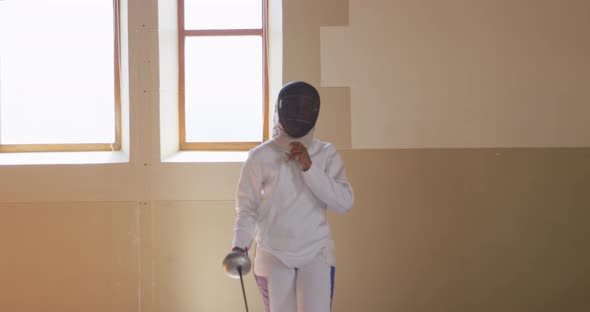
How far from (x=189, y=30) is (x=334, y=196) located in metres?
1.84

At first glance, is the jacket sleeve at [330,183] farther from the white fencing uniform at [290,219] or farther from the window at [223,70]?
the window at [223,70]

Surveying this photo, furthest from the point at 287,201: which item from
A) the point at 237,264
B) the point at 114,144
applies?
the point at 114,144

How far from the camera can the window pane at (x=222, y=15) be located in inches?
130

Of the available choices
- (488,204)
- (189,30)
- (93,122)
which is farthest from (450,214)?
(93,122)

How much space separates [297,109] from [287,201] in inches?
12.7

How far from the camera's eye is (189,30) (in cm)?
331

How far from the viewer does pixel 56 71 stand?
10.9ft

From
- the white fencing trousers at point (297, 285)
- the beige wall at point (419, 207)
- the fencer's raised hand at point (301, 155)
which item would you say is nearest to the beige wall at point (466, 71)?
the beige wall at point (419, 207)

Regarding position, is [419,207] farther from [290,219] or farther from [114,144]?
[114,144]

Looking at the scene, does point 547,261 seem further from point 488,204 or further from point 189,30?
point 189,30

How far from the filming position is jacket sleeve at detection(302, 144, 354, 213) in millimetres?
1862

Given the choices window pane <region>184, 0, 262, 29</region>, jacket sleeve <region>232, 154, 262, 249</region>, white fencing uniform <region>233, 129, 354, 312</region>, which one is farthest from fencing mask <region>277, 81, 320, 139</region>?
window pane <region>184, 0, 262, 29</region>

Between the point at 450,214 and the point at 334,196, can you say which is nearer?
the point at 334,196

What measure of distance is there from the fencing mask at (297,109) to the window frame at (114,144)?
→ 1637mm
